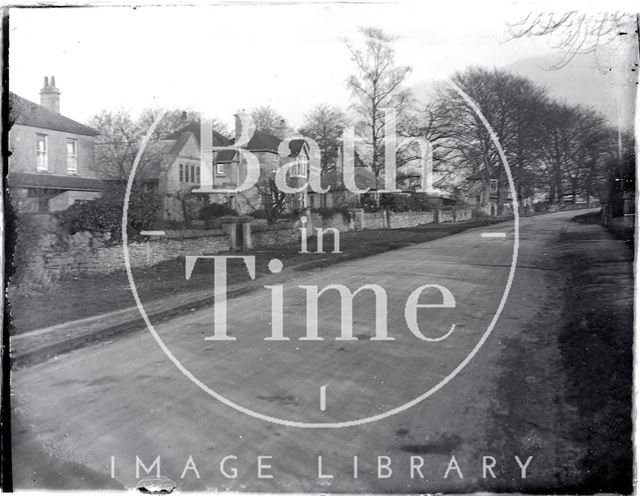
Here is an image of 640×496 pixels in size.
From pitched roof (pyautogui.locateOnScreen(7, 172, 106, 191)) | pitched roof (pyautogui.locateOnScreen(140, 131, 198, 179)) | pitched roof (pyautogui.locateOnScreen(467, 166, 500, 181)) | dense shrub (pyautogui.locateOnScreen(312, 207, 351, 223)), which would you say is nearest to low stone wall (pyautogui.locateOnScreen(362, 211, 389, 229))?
dense shrub (pyautogui.locateOnScreen(312, 207, 351, 223))

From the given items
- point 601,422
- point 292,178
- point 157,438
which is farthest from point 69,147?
point 601,422

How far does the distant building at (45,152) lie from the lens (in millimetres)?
2566

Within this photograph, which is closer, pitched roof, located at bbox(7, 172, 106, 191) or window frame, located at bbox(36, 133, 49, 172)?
pitched roof, located at bbox(7, 172, 106, 191)

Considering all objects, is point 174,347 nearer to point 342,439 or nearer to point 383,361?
point 383,361

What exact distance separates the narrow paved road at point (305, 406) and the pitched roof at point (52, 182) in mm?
1019

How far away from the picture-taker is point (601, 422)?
3.21 meters

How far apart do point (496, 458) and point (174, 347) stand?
3.05 m

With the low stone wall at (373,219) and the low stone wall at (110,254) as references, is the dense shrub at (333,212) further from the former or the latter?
the low stone wall at (110,254)

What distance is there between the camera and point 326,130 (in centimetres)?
327

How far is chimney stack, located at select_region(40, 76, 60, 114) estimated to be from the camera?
2.68 meters

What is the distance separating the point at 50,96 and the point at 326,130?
5.00 feet

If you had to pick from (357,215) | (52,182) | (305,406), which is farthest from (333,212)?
(52,182)

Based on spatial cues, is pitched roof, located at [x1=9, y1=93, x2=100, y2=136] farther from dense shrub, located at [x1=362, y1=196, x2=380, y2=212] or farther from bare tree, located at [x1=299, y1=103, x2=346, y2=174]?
dense shrub, located at [x1=362, y1=196, x2=380, y2=212]

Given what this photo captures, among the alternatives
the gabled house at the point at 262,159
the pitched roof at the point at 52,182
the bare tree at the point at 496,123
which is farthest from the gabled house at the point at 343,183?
the pitched roof at the point at 52,182
